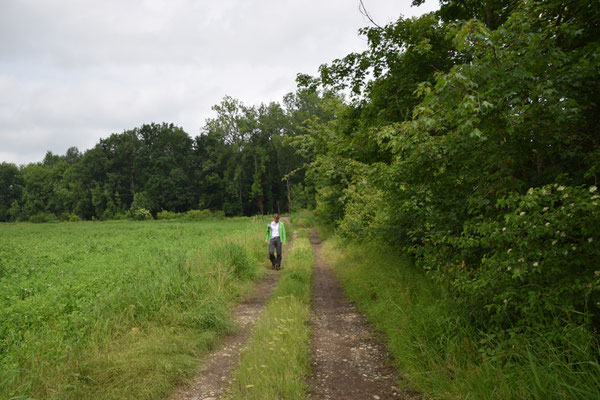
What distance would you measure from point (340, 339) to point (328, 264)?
265 inches

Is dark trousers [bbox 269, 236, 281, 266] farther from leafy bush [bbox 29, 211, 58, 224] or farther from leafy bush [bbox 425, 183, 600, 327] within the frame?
leafy bush [bbox 29, 211, 58, 224]

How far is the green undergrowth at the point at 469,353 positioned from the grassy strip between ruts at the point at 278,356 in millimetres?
1335

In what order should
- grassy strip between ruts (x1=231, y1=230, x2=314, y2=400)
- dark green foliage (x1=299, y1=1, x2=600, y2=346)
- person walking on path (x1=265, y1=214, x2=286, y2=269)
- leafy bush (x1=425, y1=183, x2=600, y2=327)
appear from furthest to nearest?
person walking on path (x1=265, y1=214, x2=286, y2=269) < grassy strip between ruts (x1=231, y1=230, x2=314, y2=400) < dark green foliage (x1=299, y1=1, x2=600, y2=346) < leafy bush (x1=425, y1=183, x2=600, y2=327)

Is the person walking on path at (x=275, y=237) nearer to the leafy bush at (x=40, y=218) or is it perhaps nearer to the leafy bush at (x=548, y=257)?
the leafy bush at (x=548, y=257)

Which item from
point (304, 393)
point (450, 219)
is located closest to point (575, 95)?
point (450, 219)

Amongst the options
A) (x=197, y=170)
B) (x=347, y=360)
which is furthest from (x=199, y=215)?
(x=347, y=360)

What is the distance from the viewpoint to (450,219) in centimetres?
425

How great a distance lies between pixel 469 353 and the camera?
350cm

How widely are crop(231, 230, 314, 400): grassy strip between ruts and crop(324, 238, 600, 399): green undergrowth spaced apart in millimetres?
1335

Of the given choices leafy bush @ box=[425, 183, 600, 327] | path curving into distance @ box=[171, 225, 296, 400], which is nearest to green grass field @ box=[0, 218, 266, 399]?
path curving into distance @ box=[171, 225, 296, 400]

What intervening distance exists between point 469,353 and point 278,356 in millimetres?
2381

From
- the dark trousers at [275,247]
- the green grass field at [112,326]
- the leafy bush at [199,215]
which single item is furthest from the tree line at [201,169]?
the green grass field at [112,326]

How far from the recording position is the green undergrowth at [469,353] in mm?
2590

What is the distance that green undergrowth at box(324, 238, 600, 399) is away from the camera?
2590 mm
